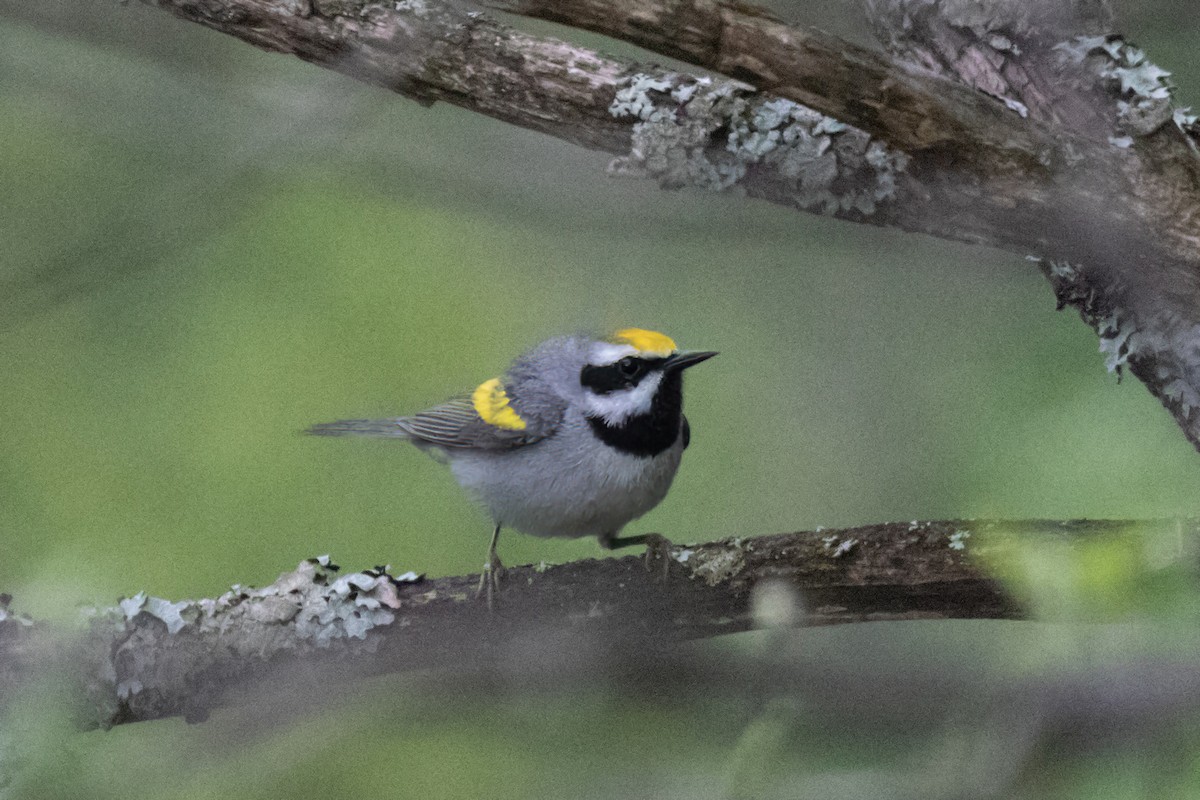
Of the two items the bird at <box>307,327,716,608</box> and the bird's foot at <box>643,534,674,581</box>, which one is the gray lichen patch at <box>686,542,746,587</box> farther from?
the bird at <box>307,327,716,608</box>

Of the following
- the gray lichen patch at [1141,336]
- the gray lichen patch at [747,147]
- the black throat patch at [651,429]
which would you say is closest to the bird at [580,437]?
the black throat patch at [651,429]

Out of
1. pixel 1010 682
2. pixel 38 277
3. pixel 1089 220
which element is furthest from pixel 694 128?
pixel 38 277

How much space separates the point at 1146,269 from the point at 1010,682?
4.20ft

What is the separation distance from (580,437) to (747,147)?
112 cm

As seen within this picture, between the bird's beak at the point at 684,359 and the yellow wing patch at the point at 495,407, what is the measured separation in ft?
1.61

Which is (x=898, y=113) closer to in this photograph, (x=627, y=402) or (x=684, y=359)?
(x=684, y=359)

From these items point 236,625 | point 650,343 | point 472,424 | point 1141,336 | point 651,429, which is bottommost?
point 236,625

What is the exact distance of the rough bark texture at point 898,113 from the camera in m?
2.20

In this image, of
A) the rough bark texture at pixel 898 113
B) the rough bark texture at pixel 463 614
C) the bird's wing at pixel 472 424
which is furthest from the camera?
the bird's wing at pixel 472 424

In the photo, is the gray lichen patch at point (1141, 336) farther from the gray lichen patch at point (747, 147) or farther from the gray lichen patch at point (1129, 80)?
the gray lichen patch at point (747, 147)

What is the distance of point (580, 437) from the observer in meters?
3.30

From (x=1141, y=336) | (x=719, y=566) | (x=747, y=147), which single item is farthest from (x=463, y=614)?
(x=1141, y=336)

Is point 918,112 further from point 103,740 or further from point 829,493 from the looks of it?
point 829,493

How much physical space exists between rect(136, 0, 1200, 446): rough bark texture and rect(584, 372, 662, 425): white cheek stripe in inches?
32.6
